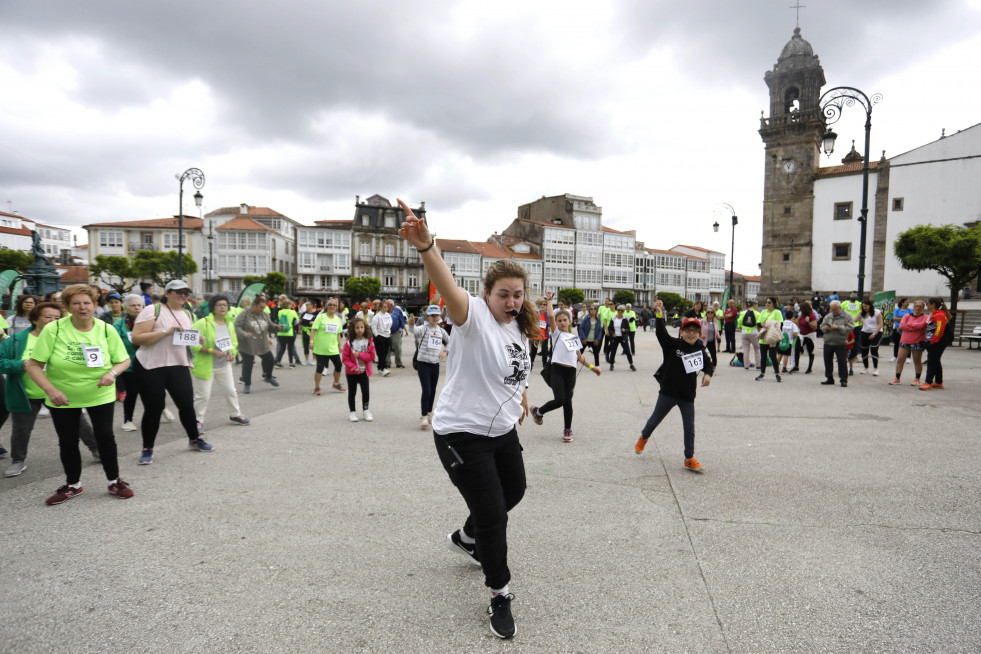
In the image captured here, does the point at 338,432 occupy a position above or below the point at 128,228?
below

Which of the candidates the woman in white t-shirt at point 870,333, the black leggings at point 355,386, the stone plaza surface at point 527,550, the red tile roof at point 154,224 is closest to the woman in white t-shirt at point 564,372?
the stone plaza surface at point 527,550

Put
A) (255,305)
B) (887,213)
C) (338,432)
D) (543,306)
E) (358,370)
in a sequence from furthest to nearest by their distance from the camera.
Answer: (887,213)
(255,305)
(543,306)
(358,370)
(338,432)

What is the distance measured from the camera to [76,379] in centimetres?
450

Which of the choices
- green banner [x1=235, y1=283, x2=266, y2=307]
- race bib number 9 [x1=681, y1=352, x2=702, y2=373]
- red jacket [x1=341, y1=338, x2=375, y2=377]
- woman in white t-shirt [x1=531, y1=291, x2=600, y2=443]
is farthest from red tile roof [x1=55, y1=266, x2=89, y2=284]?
race bib number 9 [x1=681, y1=352, x2=702, y2=373]

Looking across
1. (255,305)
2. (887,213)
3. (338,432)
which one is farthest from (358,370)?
(887,213)

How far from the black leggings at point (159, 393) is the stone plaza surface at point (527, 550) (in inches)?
Answer: 15.9

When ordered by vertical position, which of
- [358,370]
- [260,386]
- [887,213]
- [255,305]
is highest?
[887,213]

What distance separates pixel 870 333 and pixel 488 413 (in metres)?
15.1

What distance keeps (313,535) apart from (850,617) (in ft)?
10.8

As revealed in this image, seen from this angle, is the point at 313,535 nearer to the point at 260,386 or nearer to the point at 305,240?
the point at 260,386

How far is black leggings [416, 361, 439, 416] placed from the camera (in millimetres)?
7660

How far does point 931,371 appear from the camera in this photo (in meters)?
11.1

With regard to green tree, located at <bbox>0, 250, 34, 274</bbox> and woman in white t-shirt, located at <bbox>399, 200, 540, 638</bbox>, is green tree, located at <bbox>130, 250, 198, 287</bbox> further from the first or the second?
woman in white t-shirt, located at <bbox>399, 200, 540, 638</bbox>

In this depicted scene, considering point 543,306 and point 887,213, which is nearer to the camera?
point 543,306
